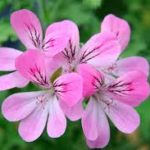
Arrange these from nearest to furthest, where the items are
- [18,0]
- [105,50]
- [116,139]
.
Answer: [105,50] < [18,0] < [116,139]

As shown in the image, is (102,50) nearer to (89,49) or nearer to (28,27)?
(89,49)

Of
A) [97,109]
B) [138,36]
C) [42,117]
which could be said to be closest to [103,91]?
[97,109]

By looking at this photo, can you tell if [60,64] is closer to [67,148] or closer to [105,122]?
[105,122]

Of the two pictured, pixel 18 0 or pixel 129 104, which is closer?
pixel 129 104

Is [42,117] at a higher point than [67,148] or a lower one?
higher

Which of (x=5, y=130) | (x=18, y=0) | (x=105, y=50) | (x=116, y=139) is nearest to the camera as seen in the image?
(x=105, y=50)

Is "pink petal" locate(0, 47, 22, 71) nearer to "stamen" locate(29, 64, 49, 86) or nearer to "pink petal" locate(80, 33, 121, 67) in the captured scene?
"stamen" locate(29, 64, 49, 86)
